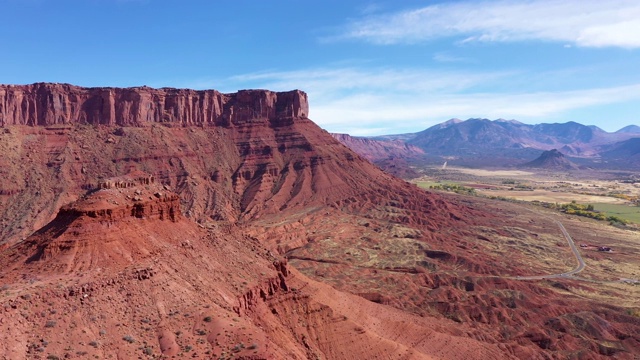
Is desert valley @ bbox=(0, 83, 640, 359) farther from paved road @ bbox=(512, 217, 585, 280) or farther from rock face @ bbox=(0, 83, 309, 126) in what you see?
paved road @ bbox=(512, 217, 585, 280)

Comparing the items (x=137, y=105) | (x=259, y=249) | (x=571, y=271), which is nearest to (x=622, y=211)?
(x=571, y=271)

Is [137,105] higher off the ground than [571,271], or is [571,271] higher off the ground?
[137,105]

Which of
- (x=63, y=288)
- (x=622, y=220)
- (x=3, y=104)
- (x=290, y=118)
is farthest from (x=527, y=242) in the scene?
(x=3, y=104)

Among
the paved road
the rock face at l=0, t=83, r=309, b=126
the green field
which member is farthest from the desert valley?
the green field

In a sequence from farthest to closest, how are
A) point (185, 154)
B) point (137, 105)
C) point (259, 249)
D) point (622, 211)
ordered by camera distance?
1. point (622, 211)
2. point (185, 154)
3. point (137, 105)
4. point (259, 249)

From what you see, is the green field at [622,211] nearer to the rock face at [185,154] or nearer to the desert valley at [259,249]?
the desert valley at [259,249]

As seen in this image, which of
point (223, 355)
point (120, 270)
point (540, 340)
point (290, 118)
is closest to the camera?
point (223, 355)

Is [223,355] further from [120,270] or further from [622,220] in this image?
[622,220]

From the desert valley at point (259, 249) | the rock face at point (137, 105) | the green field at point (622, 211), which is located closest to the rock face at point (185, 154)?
the rock face at point (137, 105)

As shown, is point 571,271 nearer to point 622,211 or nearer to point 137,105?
point 622,211
